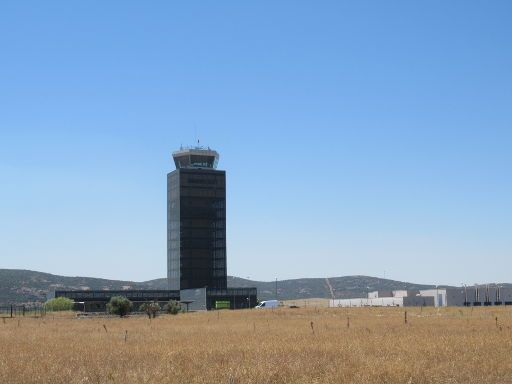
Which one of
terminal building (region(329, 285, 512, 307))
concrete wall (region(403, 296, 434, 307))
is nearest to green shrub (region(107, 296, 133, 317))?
terminal building (region(329, 285, 512, 307))

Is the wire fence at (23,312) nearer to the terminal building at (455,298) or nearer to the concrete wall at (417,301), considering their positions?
the terminal building at (455,298)

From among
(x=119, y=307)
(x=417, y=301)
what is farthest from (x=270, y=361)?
(x=417, y=301)

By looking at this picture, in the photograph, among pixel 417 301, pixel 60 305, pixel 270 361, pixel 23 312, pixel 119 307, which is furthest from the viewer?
pixel 417 301

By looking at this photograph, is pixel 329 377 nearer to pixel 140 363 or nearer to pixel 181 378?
pixel 181 378

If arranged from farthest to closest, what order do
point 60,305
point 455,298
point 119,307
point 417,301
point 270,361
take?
point 455,298, point 417,301, point 60,305, point 119,307, point 270,361

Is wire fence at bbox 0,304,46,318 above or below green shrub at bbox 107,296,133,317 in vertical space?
below

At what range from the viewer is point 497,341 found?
98.6 feet

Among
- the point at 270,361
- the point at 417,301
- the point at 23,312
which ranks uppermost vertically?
the point at 270,361

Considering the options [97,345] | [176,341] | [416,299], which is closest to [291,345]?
[176,341]

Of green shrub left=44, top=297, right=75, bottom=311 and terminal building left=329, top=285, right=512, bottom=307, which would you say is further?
terminal building left=329, top=285, right=512, bottom=307

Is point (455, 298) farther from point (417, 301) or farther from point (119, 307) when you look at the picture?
point (119, 307)

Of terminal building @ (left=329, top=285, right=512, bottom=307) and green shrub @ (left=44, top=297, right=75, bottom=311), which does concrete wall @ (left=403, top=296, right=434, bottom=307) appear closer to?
terminal building @ (left=329, top=285, right=512, bottom=307)

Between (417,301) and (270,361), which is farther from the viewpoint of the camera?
(417,301)

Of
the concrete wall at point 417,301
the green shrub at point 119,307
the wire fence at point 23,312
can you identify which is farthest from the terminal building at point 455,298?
the green shrub at point 119,307
